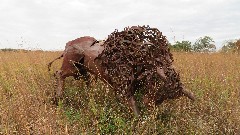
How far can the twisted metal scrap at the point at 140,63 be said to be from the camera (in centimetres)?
366

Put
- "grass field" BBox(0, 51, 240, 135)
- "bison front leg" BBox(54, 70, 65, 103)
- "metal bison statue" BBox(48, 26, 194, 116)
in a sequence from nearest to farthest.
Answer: "grass field" BBox(0, 51, 240, 135) → "metal bison statue" BBox(48, 26, 194, 116) → "bison front leg" BBox(54, 70, 65, 103)

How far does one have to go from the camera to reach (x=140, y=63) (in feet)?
12.1

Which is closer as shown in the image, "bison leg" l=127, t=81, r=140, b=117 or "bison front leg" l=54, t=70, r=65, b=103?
"bison leg" l=127, t=81, r=140, b=117

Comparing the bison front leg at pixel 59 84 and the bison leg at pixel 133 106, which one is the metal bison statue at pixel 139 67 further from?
→ the bison front leg at pixel 59 84

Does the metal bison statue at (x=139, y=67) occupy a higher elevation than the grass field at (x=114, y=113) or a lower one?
higher

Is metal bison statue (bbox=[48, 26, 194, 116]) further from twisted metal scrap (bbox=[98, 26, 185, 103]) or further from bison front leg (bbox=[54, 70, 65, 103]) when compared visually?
bison front leg (bbox=[54, 70, 65, 103])

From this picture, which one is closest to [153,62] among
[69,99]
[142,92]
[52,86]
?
[142,92]

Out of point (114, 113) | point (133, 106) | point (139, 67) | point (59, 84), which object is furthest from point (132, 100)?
point (59, 84)

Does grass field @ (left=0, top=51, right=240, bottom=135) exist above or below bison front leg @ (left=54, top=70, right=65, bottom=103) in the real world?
below

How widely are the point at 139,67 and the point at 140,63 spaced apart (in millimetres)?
73

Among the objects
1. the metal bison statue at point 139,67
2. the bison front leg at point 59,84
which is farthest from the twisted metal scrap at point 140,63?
the bison front leg at point 59,84

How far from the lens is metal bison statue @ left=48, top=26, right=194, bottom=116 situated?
366cm

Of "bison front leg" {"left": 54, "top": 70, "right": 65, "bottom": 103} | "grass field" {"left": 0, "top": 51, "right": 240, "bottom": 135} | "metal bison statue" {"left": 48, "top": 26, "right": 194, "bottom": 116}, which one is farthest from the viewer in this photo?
"bison front leg" {"left": 54, "top": 70, "right": 65, "bottom": 103}

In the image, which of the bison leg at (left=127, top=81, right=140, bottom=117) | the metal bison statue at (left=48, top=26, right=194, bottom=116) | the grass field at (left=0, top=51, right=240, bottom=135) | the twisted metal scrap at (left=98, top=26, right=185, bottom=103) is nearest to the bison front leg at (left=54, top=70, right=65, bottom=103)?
the grass field at (left=0, top=51, right=240, bottom=135)
